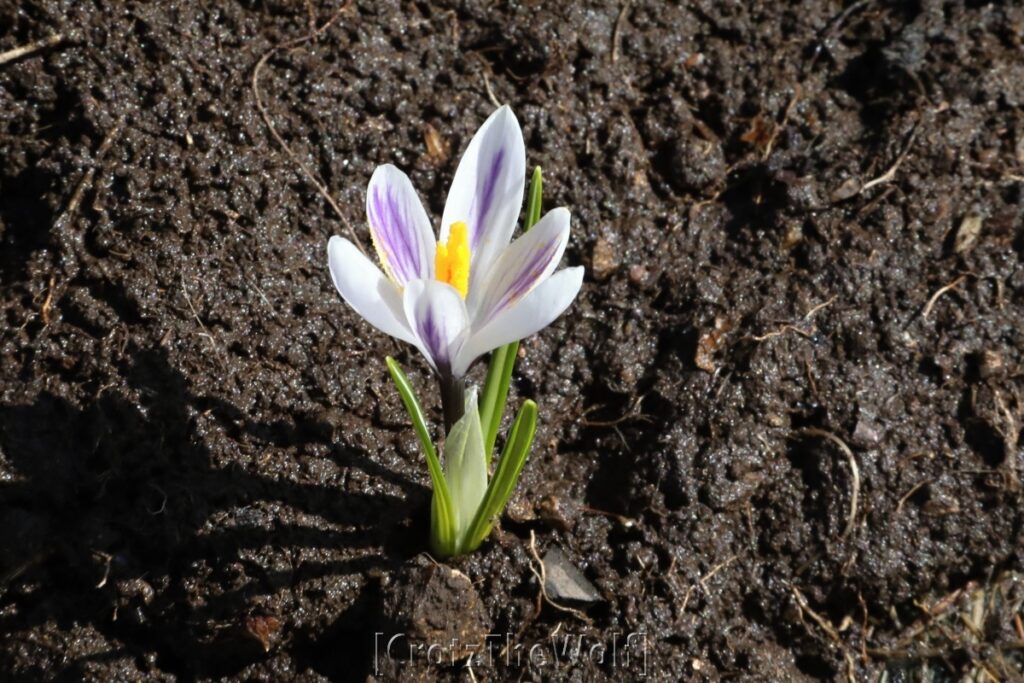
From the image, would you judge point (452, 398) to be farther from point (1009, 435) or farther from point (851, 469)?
point (1009, 435)

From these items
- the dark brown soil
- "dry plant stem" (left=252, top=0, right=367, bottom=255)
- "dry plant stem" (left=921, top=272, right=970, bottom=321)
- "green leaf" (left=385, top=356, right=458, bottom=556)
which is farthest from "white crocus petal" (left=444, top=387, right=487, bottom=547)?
"dry plant stem" (left=921, top=272, right=970, bottom=321)

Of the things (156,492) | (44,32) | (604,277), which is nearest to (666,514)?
(604,277)

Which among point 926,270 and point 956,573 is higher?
point 926,270

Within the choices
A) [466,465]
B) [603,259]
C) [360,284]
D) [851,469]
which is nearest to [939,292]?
[851,469]

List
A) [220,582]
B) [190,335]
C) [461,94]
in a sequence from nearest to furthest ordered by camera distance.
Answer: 1. [220,582]
2. [190,335]
3. [461,94]

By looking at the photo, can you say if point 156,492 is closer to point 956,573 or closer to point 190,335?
point 190,335

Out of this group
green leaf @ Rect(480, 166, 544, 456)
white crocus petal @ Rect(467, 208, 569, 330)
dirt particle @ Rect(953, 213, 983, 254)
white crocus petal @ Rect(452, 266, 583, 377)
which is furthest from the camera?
dirt particle @ Rect(953, 213, 983, 254)

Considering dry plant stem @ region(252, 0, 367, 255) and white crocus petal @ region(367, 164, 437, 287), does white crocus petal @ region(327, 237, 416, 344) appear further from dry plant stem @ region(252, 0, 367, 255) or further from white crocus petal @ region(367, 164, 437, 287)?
dry plant stem @ region(252, 0, 367, 255)
